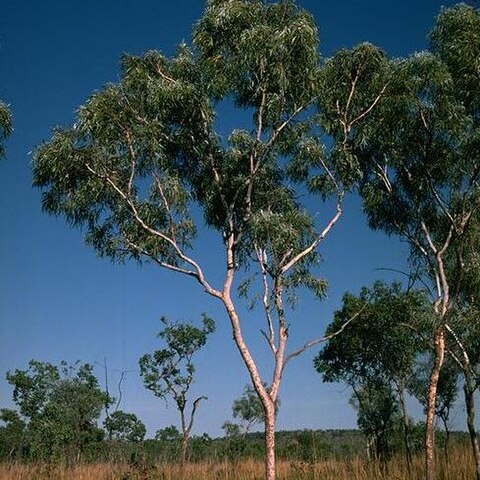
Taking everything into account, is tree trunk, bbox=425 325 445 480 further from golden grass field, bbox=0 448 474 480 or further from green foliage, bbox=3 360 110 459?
green foliage, bbox=3 360 110 459

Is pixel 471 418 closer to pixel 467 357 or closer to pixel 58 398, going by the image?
pixel 467 357

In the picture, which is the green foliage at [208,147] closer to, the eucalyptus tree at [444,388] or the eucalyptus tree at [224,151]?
the eucalyptus tree at [224,151]

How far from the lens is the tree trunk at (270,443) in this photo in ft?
43.6

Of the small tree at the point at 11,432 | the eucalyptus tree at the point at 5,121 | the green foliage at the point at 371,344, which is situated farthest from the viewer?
the small tree at the point at 11,432

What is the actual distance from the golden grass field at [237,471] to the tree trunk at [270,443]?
9.00 ft

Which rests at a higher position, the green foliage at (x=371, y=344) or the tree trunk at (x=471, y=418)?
the green foliage at (x=371, y=344)

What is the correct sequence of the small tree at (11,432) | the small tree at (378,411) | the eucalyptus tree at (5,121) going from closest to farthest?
1. the eucalyptus tree at (5,121)
2. the small tree at (378,411)
3. the small tree at (11,432)

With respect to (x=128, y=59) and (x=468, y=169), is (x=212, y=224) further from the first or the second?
(x=468, y=169)

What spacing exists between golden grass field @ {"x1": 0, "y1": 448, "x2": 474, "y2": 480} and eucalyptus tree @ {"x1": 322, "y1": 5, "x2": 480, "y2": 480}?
2083mm

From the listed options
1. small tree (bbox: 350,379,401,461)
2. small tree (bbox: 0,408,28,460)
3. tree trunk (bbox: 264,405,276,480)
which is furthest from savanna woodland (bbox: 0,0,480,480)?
small tree (bbox: 0,408,28,460)

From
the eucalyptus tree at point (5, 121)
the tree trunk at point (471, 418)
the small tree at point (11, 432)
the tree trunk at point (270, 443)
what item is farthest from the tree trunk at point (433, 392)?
the small tree at point (11, 432)

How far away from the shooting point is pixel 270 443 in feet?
44.2

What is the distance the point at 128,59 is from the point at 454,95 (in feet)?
26.2

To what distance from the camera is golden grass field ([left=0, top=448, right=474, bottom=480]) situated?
577 inches
